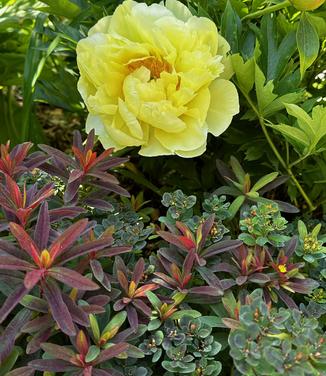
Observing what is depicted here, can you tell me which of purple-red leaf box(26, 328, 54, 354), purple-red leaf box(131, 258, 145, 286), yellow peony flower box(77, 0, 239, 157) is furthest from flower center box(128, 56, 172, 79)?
purple-red leaf box(26, 328, 54, 354)

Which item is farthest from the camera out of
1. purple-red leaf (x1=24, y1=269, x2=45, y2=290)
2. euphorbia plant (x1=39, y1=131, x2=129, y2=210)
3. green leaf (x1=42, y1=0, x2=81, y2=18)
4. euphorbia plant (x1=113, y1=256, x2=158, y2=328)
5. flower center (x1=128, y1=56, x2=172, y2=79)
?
green leaf (x1=42, y1=0, x2=81, y2=18)

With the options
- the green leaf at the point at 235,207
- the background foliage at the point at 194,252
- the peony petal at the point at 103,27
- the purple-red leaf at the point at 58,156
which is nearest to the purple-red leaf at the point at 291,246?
the background foliage at the point at 194,252

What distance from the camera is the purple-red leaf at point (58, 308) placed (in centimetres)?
61

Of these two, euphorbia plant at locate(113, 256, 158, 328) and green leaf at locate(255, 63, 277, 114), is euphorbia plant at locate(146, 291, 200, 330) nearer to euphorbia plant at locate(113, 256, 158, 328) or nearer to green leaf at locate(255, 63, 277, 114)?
euphorbia plant at locate(113, 256, 158, 328)

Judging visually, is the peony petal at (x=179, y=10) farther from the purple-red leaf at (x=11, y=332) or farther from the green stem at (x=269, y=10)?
the purple-red leaf at (x=11, y=332)

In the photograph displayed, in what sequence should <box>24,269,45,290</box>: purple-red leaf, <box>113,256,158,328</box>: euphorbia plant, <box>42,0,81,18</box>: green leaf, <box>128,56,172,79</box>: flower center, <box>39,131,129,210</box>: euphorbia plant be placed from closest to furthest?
<box>24,269,45,290</box>: purple-red leaf < <box>113,256,158,328</box>: euphorbia plant < <box>39,131,129,210</box>: euphorbia plant < <box>128,56,172,79</box>: flower center < <box>42,0,81,18</box>: green leaf

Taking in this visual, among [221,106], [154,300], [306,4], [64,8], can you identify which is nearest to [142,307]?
[154,300]

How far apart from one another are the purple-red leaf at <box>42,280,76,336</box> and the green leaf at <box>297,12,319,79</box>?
0.46 m

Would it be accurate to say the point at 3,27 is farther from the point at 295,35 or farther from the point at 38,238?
the point at 38,238

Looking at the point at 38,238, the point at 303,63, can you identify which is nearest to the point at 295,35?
the point at 303,63

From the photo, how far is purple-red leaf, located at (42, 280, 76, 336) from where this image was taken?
606mm

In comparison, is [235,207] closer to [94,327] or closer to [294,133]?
[294,133]

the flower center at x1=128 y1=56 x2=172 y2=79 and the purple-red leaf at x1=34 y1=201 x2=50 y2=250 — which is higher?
the flower center at x1=128 y1=56 x2=172 y2=79

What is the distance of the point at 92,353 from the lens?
2.08 feet
